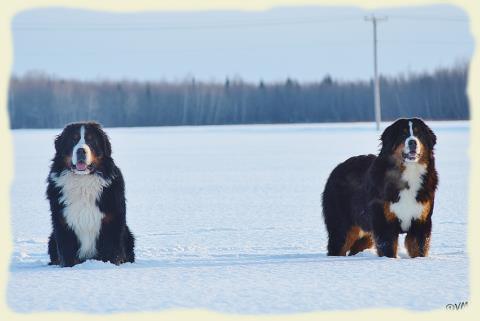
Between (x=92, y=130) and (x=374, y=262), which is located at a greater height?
(x=92, y=130)

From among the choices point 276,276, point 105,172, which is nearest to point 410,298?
point 276,276

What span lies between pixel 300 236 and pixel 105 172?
4.31 m

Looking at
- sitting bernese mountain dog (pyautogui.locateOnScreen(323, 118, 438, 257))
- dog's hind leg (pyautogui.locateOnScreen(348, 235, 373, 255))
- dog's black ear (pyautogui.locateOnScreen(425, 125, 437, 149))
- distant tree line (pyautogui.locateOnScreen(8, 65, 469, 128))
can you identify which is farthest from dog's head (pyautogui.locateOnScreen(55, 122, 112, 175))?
distant tree line (pyautogui.locateOnScreen(8, 65, 469, 128))

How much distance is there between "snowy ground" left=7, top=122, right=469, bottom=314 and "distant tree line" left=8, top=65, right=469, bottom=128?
43.5 meters

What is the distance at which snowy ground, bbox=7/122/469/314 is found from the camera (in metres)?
5.54

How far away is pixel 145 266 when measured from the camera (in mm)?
7371

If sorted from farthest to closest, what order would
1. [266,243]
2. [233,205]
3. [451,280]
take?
1. [233,205]
2. [266,243]
3. [451,280]

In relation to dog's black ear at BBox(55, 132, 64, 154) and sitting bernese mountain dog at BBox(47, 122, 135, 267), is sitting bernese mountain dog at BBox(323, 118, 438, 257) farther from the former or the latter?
dog's black ear at BBox(55, 132, 64, 154)

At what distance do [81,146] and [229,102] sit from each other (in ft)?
249

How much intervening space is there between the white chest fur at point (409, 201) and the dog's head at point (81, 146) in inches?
111

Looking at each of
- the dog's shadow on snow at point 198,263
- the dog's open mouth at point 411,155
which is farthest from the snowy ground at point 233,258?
the dog's open mouth at point 411,155

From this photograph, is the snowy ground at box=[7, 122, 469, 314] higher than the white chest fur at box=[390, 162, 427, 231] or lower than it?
lower

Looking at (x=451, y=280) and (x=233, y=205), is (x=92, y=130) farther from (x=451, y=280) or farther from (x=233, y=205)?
(x=233, y=205)

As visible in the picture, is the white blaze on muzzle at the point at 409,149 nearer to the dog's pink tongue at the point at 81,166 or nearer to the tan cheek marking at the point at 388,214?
the tan cheek marking at the point at 388,214
